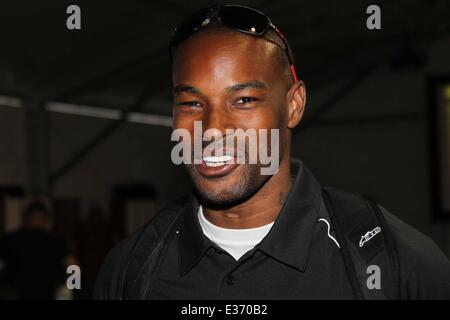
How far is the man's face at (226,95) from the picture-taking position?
141 cm

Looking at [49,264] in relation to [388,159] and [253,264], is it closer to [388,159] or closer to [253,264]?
[253,264]

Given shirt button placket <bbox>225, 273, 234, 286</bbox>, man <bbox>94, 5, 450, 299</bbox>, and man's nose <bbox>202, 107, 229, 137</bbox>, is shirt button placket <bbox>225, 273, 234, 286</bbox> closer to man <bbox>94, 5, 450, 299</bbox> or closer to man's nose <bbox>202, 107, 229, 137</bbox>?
man <bbox>94, 5, 450, 299</bbox>

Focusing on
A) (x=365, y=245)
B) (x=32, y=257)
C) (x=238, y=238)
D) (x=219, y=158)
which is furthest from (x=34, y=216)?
(x=365, y=245)

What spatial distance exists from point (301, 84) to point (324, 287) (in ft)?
1.65

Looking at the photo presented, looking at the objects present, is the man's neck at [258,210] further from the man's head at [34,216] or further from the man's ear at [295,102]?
the man's head at [34,216]

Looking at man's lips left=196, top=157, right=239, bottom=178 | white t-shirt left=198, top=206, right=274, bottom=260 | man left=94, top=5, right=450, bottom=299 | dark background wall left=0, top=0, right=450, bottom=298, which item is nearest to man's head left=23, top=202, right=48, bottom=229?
dark background wall left=0, top=0, right=450, bottom=298

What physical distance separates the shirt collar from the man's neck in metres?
0.03

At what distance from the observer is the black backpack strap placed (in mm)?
1297

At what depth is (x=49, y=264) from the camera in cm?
558

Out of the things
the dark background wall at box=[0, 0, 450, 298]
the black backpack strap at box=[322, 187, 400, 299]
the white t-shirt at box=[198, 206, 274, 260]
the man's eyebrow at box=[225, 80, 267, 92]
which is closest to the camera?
the black backpack strap at box=[322, 187, 400, 299]

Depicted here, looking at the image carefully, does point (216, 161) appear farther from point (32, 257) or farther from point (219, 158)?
point (32, 257)

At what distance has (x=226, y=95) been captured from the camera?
4.60ft

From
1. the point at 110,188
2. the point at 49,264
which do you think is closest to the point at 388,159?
the point at 110,188

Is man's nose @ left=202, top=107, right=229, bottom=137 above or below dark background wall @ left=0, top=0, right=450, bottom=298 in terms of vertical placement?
below
